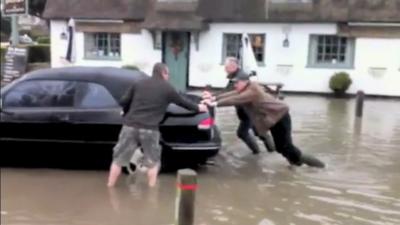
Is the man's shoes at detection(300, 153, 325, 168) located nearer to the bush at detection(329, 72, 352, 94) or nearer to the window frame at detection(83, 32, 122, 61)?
the bush at detection(329, 72, 352, 94)

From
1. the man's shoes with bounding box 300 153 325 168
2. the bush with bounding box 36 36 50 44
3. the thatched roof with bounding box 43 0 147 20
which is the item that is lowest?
the man's shoes with bounding box 300 153 325 168

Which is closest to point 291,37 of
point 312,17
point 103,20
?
point 312,17

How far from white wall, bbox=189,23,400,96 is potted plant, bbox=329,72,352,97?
359 mm

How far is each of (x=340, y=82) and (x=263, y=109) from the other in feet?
43.5

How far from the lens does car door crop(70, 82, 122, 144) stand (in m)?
8.49

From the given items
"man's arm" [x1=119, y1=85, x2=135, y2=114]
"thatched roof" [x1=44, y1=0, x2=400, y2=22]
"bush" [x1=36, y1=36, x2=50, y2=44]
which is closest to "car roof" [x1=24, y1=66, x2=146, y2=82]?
"man's arm" [x1=119, y1=85, x2=135, y2=114]

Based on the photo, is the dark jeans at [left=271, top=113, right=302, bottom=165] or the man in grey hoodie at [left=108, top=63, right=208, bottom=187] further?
the dark jeans at [left=271, top=113, right=302, bottom=165]

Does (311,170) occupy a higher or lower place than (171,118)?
lower

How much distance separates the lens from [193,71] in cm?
2395

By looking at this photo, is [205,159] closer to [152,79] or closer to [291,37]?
[152,79]

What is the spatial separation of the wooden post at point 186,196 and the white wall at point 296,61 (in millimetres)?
16384

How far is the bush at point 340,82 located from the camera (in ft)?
70.9

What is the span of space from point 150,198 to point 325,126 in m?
6.96

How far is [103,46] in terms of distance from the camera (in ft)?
82.3
